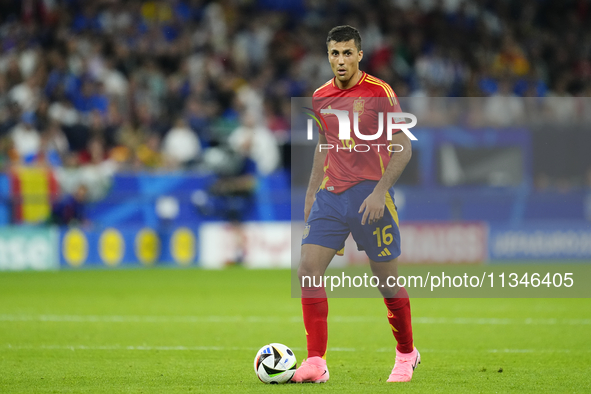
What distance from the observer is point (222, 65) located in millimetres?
17750

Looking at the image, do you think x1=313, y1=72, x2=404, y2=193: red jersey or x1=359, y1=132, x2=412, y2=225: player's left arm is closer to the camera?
x1=359, y1=132, x2=412, y2=225: player's left arm

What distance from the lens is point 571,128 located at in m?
15.1

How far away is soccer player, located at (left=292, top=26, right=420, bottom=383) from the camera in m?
5.27

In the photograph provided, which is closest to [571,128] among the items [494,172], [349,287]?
[494,172]

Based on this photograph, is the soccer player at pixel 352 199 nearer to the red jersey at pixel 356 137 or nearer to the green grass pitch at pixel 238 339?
the red jersey at pixel 356 137

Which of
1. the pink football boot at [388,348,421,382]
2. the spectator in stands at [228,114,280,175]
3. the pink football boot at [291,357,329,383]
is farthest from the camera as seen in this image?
the spectator in stands at [228,114,280,175]

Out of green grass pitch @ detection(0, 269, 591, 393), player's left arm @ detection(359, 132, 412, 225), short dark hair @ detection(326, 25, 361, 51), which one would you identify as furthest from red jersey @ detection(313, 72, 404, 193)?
green grass pitch @ detection(0, 269, 591, 393)

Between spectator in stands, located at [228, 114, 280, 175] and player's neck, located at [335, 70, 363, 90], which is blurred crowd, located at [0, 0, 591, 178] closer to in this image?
spectator in stands, located at [228, 114, 280, 175]

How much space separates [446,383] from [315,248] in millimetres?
1169

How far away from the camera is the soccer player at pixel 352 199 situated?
5273mm

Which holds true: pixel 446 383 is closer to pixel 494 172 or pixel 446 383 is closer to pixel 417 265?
pixel 417 265

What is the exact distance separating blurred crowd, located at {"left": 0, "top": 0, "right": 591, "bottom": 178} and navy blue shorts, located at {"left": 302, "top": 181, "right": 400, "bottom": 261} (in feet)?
29.7

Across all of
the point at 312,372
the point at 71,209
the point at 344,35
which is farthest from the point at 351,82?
the point at 71,209

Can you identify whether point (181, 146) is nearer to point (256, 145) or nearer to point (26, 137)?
point (256, 145)
